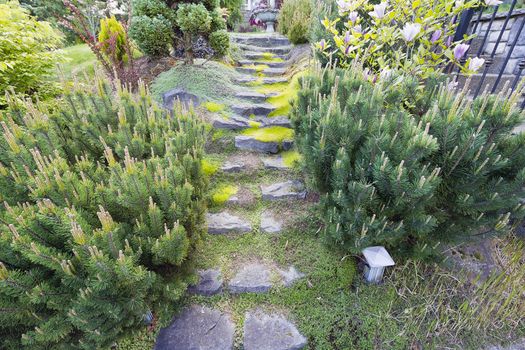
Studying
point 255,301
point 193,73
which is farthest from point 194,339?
point 193,73

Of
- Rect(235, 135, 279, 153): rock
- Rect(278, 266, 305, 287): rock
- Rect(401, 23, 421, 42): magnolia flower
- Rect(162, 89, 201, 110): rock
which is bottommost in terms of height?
Rect(278, 266, 305, 287): rock

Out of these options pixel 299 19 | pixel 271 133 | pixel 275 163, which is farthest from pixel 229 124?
pixel 299 19

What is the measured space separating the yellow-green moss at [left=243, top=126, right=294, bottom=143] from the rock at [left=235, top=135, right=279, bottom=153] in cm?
6

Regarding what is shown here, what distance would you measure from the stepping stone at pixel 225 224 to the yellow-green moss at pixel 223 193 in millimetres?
209

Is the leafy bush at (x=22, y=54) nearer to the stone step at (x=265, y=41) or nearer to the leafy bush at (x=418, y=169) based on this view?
the leafy bush at (x=418, y=169)

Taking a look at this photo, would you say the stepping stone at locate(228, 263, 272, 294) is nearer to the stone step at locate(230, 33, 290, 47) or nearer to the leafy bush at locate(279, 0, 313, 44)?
the leafy bush at locate(279, 0, 313, 44)

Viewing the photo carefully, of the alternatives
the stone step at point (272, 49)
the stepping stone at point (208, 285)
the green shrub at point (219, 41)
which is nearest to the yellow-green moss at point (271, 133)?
the green shrub at point (219, 41)

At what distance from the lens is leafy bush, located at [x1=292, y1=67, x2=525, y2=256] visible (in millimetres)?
1742

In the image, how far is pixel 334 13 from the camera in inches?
163

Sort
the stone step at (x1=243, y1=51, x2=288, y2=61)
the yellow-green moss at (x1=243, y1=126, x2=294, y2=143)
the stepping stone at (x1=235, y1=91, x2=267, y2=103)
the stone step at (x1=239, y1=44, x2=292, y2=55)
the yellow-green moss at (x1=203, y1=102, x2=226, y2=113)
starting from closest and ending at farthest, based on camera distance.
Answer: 1. the yellow-green moss at (x1=243, y1=126, x2=294, y2=143)
2. the yellow-green moss at (x1=203, y1=102, x2=226, y2=113)
3. the stepping stone at (x1=235, y1=91, x2=267, y2=103)
4. the stone step at (x1=243, y1=51, x2=288, y2=61)
5. the stone step at (x1=239, y1=44, x2=292, y2=55)

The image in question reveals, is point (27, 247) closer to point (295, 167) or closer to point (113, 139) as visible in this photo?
point (113, 139)

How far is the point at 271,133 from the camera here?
12.9ft

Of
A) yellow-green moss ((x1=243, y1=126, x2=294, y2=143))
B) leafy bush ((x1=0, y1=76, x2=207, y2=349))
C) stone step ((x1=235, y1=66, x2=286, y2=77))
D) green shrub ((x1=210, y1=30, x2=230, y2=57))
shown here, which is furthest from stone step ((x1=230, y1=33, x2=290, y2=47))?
leafy bush ((x1=0, y1=76, x2=207, y2=349))

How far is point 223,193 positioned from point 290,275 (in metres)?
1.26
